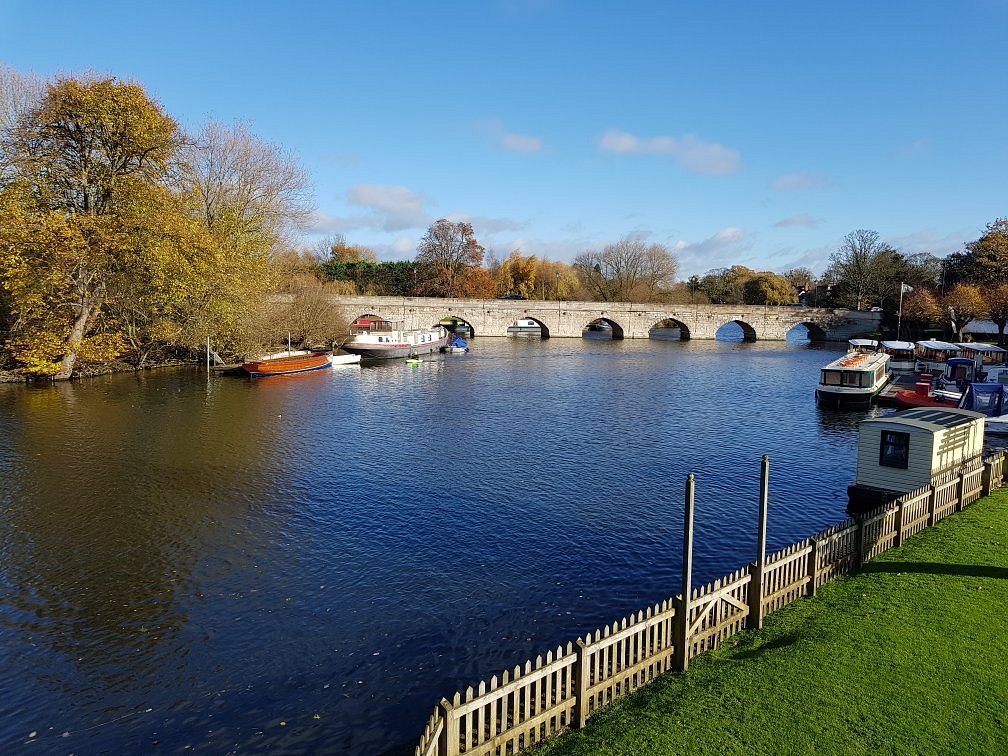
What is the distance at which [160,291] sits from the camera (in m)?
43.6

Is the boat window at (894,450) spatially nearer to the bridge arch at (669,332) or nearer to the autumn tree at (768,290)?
the bridge arch at (669,332)

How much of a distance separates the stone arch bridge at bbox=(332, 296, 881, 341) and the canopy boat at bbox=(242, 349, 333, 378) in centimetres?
3625

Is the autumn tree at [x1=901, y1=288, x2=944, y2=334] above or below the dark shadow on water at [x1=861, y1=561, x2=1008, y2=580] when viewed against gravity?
above

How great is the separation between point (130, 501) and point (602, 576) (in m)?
14.7

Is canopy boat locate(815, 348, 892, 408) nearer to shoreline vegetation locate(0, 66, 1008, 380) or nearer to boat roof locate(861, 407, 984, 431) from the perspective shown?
boat roof locate(861, 407, 984, 431)

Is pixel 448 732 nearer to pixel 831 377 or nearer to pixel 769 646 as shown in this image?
pixel 769 646

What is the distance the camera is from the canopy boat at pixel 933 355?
187ft

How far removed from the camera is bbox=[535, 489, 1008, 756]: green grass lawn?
8.21 meters

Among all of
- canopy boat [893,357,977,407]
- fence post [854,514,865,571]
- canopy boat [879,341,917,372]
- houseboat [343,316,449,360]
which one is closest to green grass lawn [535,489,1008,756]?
fence post [854,514,865,571]

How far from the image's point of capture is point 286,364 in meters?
49.9

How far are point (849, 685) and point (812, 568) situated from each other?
3409 millimetres

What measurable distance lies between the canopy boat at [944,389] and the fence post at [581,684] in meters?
35.4

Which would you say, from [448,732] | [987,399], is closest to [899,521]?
[448,732]

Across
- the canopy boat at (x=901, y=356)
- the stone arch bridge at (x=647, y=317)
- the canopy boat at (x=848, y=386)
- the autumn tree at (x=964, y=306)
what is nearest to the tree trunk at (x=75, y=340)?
the canopy boat at (x=848, y=386)
